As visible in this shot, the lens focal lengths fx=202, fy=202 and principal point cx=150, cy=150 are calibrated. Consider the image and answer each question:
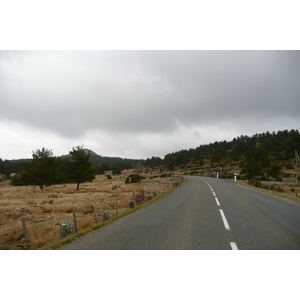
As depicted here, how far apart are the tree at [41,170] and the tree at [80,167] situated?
14.9 feet

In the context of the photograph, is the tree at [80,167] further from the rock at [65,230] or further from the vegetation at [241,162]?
the rock at [65,230]

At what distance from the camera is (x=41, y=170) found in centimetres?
3550

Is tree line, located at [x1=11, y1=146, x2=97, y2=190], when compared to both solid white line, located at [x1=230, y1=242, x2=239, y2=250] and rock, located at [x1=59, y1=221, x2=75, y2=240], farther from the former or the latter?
solid white line, located at [x1=230, y1=242, x2=239, y2=250]

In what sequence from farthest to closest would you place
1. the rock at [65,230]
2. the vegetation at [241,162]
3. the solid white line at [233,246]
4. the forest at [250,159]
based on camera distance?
the forest at [250,159], the vegetation at [241,162], the rock at [65,230], the solid white line at [233,246]

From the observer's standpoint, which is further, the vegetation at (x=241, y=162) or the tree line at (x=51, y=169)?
the vegetation at (x=241, y=162)

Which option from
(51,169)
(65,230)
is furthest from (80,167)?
(65,230)

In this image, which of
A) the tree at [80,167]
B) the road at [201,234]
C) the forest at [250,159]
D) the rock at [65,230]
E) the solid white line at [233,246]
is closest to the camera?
the solid white line at [233,246]

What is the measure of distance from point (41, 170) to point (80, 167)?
22.9 ft

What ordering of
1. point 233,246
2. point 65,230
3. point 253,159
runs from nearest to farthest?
1. point 233,246
2. point 65,230
3. point 253,159

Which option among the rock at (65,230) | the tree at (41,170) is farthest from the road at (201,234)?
the tree at (41,170)

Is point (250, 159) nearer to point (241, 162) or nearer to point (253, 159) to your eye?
point (253, 159)

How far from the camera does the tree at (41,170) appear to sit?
1372 inches

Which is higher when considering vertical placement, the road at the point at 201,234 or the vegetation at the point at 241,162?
the vegetation at the point at 241,162

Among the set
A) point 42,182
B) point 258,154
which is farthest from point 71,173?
point 258,154
